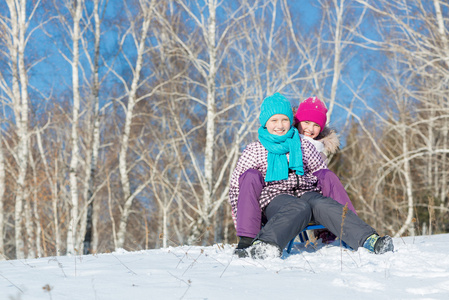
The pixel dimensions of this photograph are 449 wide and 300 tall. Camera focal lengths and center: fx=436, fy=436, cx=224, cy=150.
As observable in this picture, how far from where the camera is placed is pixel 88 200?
32.5 ft

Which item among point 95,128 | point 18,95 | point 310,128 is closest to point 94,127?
point 95,128

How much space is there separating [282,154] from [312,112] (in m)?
0.87

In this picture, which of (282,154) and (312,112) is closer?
(282,154)

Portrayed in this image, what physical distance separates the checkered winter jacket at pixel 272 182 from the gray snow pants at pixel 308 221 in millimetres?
178

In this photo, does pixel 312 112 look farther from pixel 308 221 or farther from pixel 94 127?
pixel 94 127

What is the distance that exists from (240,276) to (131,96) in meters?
9.02

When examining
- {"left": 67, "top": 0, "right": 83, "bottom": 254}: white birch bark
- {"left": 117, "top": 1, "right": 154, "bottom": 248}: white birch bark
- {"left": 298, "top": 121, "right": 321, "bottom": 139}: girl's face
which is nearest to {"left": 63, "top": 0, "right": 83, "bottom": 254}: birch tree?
{"left": 67, "top": 0, "right": 83, "bottom": 254}: white birch bark

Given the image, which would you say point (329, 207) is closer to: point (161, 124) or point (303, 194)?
point (303, 194)

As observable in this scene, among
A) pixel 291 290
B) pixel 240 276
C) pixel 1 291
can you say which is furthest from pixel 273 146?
pixel 1 291

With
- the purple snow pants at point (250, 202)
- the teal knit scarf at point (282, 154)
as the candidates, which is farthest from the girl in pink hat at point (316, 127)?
the purple snow pants at point (250, 202)

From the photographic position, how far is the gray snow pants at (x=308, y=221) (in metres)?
2.64

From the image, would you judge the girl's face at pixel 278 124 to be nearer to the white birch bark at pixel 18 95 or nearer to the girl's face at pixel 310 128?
Result: the girl's face at pixel 310 128

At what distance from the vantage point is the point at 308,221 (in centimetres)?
283

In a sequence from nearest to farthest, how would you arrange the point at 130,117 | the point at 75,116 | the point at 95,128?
the point at 75,116 < the point at 95,128 < the point at 130,117
